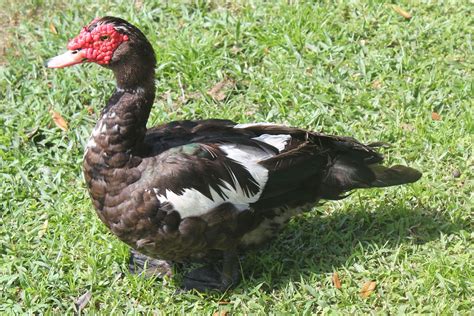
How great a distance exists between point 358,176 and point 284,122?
3.84 ft

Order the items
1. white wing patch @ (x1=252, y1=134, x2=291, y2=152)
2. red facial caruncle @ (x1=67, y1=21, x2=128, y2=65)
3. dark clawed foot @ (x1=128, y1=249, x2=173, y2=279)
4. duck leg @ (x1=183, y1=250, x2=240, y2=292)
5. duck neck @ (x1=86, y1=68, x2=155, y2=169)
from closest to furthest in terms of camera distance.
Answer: red facial caruncle @ (x1=67, y1=21, x2=128, y2=65), duck neck @ (x1=86, y1=68, x2=155, y2=169), white wing patch @ (x1=252, y1=134, x2=291, y2=152), duck leg @ (x1=183, y1=250, x2=240, y2=292), dark clawed foot @ (x1=128, y1=249, x2=173, y2=279)

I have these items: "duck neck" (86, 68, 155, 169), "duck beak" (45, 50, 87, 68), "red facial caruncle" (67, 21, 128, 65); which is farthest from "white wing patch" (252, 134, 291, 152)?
"duck beak" (45, 50, 87, 68)

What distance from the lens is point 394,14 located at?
654 centimetres

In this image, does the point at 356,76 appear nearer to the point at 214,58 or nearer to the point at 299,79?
the point at 299,79

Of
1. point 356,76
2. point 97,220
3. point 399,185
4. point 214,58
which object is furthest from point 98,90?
point 399,185

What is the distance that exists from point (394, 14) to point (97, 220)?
2.99 metres

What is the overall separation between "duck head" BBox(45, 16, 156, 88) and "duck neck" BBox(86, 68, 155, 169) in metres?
0.03

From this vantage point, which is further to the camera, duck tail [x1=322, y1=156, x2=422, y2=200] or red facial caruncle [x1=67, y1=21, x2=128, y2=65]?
duck tail [x1=322, y1=156, x2=422, y2=200]

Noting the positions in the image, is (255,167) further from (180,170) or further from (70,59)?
(70,59)

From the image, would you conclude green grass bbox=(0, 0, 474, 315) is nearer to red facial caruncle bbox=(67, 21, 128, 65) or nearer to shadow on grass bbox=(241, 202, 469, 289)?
shadow on grass bbox=(241, 202, 469, 289)

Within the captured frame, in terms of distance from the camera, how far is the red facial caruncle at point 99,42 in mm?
4262

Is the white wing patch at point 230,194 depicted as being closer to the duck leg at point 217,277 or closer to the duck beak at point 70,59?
the duck leg at point 217,277

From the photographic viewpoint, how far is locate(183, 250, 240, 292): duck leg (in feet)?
15.5

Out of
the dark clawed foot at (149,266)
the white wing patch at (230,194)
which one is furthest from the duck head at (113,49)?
the dark clawed foot at (149,266)
